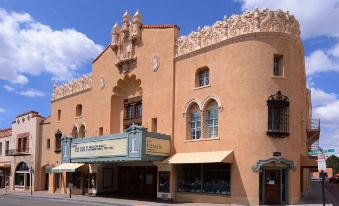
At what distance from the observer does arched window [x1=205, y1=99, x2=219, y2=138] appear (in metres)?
28.4

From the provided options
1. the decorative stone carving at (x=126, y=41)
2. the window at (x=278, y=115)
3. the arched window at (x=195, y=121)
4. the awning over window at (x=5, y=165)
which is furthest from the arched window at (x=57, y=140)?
the window at (x=278, y=115)

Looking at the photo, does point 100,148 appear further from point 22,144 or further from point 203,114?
point 22,144

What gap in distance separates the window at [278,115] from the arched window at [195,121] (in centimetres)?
514

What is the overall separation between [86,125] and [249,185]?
19.0 m

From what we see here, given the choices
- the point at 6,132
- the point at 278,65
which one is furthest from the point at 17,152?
the point at 278,65

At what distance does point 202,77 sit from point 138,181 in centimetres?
1135

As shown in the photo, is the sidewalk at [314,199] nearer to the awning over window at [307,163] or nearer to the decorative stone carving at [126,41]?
the awning over window at [307,163]

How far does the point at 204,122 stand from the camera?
29.0 meters

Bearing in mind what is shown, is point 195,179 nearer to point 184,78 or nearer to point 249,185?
point 249,185

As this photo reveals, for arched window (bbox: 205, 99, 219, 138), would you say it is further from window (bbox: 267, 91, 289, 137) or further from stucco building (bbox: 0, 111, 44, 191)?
stucco building (bbox: 0, 111, 44, 191)

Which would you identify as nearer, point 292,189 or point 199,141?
point 292,189

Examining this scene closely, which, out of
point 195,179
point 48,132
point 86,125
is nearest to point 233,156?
point 195,179

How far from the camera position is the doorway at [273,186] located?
1018 inches

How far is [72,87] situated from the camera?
43.4m
